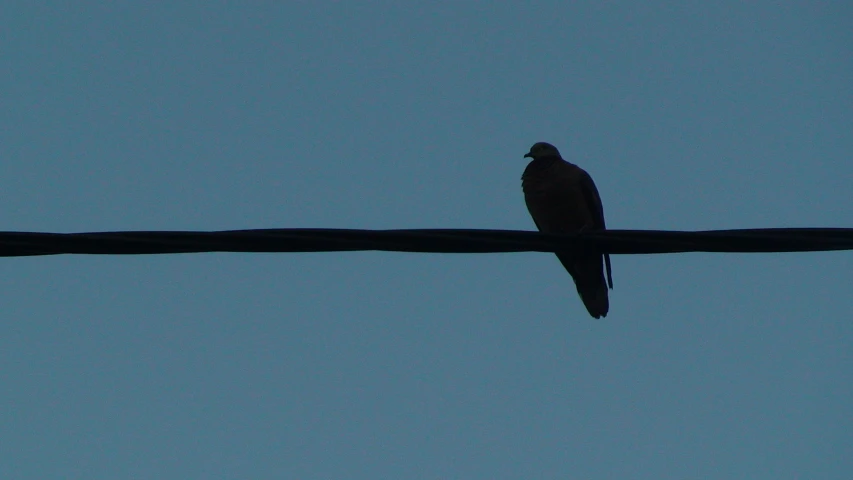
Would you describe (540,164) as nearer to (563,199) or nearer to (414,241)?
(563,199)

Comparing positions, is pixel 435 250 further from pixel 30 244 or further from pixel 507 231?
pixel 30 244

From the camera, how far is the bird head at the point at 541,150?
24.8 feet

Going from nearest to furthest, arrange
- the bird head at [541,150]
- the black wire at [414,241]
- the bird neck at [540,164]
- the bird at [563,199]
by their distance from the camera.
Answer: the black wire at [414,241] → the bird at [563,199] → the bird neck at [540,164] → the bird head at [541,150]

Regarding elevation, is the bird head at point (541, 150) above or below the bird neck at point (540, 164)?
above

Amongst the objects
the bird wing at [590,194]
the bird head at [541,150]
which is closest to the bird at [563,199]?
the bird wing at [590,194]

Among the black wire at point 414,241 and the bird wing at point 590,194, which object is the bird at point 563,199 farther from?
the black wire at point 414,241

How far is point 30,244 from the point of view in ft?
9.81

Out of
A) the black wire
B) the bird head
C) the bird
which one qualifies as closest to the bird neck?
the bird

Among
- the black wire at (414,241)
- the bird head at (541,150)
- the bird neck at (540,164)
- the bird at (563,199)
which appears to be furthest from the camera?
the bird head at (541,150)

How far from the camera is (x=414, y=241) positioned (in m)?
3.12

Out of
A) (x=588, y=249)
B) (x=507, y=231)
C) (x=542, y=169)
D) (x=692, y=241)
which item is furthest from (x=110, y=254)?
(x=542, y=169)

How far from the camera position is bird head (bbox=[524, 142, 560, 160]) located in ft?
24.8

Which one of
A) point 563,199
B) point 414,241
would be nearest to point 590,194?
point 563,199

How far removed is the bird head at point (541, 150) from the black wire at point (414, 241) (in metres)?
4.19
